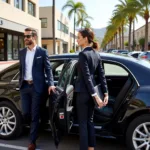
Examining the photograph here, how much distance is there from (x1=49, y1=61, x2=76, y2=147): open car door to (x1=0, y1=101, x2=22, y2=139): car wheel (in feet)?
3.42

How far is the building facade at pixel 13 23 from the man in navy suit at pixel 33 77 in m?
18.9

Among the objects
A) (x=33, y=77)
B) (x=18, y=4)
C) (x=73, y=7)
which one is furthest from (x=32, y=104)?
(x=73, y=7)

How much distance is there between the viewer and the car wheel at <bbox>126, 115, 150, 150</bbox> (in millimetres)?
3434

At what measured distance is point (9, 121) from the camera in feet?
14.2

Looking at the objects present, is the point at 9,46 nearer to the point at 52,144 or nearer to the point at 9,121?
the point at 9,121

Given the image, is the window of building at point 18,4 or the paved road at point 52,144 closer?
the paved road at point 52,144

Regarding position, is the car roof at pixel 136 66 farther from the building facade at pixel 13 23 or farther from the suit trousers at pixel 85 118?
the building facade at pixel 13 23

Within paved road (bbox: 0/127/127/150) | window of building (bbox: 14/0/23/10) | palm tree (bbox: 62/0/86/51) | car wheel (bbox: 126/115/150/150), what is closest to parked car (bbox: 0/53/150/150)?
car wheel (bbox: 126/115/150/150)

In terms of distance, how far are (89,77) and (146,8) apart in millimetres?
29138

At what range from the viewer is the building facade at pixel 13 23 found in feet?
75.9

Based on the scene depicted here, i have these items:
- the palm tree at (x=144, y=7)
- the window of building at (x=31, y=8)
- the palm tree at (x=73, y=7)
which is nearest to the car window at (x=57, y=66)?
the palm tree at (x=144, y=7)

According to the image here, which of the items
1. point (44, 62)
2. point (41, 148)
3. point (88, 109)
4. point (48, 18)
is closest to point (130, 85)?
point (88, 109)

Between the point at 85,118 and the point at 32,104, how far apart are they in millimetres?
895

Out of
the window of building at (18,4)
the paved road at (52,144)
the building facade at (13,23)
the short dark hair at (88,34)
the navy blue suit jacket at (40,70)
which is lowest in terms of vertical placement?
the paved road at (52,144)
